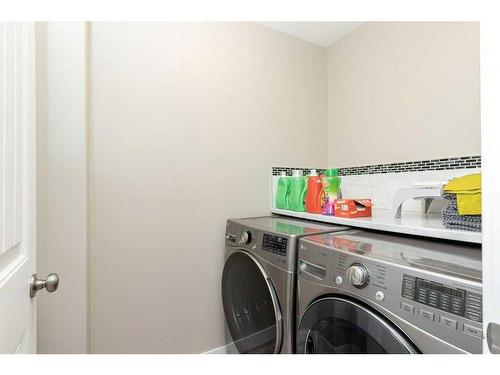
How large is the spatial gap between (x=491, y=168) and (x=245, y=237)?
1112mm

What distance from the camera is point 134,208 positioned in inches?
54.4

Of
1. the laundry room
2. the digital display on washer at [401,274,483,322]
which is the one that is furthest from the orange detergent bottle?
the digital display on washer at [401,274,483,322]

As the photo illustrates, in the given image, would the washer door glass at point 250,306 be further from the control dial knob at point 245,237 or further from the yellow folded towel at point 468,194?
the yellow folded towel at point 468,194

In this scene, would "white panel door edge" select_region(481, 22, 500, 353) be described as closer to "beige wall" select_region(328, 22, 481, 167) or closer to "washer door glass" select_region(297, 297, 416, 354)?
"washer door glass" select_region(297, 297, 416, 354)

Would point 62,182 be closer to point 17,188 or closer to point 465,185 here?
point 17,188

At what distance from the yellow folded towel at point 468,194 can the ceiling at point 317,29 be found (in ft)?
4.73

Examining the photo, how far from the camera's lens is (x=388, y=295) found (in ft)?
2.35

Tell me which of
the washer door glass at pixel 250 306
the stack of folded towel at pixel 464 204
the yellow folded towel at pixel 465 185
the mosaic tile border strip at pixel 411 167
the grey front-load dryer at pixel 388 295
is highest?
the mosaic tile border strip at pixel 411 167

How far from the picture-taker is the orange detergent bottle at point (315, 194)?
1.49 m

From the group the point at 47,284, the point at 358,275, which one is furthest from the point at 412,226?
the point at 47,284

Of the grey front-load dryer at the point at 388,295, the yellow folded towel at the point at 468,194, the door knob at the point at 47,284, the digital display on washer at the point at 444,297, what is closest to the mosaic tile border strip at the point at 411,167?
the yellow folded towel at the point at 468,194

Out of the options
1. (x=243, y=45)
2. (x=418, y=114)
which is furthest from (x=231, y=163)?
(x=418, y=114)
